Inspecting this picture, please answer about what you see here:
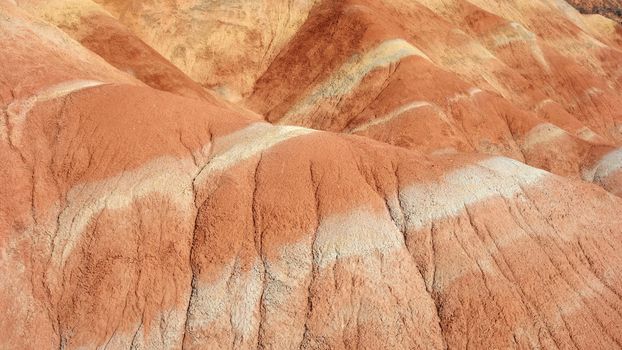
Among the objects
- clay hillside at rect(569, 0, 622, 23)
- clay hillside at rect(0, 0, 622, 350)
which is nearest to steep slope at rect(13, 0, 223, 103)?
clay hillside at rect(0, 0, 622, 350)

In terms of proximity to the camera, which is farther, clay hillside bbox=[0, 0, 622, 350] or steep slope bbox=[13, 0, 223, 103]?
steep slope bbox=[13, 0, 223, 103]

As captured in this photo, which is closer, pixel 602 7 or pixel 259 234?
pixel 259 234

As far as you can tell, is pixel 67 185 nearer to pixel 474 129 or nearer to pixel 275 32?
pixel 474 129

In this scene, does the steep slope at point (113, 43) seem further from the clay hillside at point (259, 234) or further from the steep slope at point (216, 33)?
the clay hillside at point (259, 234)

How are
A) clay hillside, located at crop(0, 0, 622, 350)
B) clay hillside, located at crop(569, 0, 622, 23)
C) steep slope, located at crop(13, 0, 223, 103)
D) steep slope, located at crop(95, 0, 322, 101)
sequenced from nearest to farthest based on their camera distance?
1. clay hillside, located at crop(0, 0, 622, 350)
2. steep slope, located at crop(13, 0, 223, 103)
3. steep slope, located at crop(95, 0, 322, 101)
4. clay hillside, located at crop(569, 0, 622, 23)

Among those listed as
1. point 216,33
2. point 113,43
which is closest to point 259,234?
point 113,43

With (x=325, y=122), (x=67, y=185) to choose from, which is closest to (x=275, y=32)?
(x=325, y=122)

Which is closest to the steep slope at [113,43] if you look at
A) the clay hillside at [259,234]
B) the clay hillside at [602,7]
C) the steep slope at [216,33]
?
the steep slope at [216,33]

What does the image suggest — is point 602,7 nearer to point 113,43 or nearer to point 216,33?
point 216,33

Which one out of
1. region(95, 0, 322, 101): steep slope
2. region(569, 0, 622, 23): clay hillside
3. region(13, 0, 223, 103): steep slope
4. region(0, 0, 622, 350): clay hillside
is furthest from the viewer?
region(569, 0, 622, 23): clay hillside

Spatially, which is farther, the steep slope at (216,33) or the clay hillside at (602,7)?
the clay hillside at (602,7)

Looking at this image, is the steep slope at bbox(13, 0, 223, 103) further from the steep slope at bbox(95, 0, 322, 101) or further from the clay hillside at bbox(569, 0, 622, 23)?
the clay hillside at bbox(569, 0, 622, 23)
